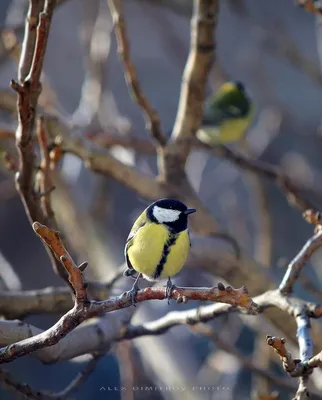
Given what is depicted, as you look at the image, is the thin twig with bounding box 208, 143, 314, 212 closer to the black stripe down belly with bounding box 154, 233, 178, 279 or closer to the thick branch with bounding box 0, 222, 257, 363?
the black stripe down belly with bounding box 154, 233, 178, 279

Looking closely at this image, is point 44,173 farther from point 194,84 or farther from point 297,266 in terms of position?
point 194,84

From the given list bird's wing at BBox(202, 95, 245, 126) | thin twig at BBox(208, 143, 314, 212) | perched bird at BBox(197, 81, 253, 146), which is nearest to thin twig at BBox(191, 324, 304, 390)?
thin twig at BBox(208, 143, 314, 212)

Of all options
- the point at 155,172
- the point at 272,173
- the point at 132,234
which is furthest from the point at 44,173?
the point at 155,172

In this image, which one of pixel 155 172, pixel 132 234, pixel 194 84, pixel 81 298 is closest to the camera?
pixel 81 298

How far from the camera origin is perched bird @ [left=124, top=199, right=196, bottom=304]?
5.60 feet

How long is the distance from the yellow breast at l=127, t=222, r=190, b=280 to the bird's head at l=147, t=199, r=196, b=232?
0.06 ft

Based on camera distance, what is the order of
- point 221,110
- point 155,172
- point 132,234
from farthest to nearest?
point 155,172
point 221,110
point 132,234

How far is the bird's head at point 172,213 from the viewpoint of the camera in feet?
5.73

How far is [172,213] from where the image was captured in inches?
69.2

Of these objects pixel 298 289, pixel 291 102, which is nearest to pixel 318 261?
pixel 298 289

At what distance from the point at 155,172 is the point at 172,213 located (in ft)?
10.5

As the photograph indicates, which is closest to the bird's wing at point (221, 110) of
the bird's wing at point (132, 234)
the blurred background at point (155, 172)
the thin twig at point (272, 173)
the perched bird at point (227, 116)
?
the perched bird at point (227, 116)

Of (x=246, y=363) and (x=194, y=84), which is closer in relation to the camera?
(x=246, y=363)

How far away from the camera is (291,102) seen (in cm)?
612
